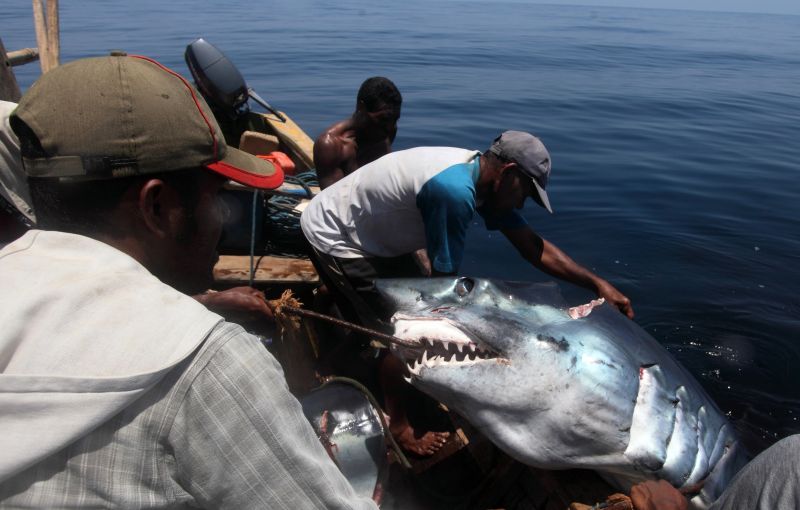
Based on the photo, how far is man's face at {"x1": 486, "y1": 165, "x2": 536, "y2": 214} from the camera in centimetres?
260

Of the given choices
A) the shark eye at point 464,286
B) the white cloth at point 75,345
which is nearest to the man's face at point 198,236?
the white cloth at point 75,345

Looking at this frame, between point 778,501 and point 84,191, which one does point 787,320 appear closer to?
point 778,501

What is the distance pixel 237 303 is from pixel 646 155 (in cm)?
919

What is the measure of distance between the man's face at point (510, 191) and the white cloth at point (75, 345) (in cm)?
193

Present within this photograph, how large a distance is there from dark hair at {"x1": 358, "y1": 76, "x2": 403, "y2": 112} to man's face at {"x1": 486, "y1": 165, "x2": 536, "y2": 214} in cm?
181

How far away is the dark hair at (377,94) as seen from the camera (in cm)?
426

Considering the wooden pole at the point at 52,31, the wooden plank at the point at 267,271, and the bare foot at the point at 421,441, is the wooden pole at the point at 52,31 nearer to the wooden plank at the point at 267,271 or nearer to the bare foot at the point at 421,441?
the wooden plank at the point at 267,271

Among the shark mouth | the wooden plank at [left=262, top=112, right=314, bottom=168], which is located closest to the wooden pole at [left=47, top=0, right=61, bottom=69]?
the wooden plank at [left=262, top=112, right=314, bottom=168]

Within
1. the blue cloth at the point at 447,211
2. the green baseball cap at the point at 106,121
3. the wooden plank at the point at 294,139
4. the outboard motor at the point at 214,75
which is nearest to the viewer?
the green baseball cap at the point at 106,121

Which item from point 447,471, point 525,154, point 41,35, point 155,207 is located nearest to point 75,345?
point 155,207

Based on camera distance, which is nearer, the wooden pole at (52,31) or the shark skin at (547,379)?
the shark skin at (547,379)

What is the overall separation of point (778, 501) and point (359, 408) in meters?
1.26

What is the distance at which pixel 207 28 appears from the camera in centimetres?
3062

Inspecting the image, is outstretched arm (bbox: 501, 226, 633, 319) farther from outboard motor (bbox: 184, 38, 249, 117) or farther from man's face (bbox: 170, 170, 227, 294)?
outboard motor (bbox: 184, 38, 249, 117)
